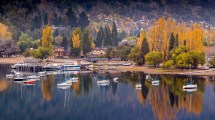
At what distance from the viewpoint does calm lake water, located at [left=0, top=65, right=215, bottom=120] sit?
120ft

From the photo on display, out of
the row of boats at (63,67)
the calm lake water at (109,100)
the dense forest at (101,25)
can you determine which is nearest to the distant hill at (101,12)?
the dense forest at (101,25)

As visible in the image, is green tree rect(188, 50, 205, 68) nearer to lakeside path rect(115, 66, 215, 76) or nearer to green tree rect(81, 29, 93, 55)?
lakeside path rect(115, 66, 215, 76)

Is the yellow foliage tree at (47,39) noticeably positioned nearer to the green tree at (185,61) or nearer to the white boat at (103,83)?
the green tree at (185,61)

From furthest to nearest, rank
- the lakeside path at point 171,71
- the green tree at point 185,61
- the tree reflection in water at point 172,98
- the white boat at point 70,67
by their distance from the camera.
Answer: the white boat at point 70,67, the green tree at point 185,61, the lakeside path at point 171,71, the tree reflection in water at point 172,98

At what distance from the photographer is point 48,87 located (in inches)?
1916

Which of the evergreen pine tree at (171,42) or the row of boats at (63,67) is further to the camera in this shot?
the row of boats at (63,67)

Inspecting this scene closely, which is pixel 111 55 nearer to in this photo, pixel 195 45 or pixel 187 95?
pixel 195 45

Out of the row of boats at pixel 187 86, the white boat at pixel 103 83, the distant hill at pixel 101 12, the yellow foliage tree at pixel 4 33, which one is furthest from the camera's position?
the distant hill at pixel 101 12

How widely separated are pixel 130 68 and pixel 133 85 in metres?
15.4

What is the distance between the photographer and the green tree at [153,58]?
62875mm

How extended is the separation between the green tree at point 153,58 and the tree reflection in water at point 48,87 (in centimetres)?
1280

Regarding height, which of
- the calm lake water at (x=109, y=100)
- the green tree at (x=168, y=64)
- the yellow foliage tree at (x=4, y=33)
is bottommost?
the calm lake water at (x=109, y=100)

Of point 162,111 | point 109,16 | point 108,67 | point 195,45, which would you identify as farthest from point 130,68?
point 109,16

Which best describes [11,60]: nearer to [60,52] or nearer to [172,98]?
[60,52]
